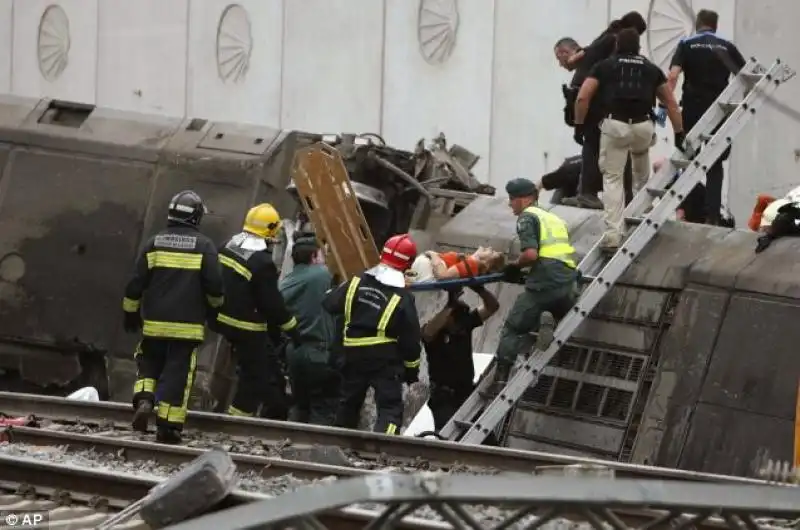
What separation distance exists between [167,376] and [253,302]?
3.57 ft

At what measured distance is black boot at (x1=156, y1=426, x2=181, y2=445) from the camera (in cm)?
944

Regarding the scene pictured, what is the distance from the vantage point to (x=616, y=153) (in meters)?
10.7

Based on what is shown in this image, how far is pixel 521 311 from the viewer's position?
9.98 metres

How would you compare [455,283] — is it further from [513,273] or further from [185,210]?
[185,210]

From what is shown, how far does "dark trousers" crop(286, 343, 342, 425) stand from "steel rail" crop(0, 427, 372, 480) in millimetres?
2116

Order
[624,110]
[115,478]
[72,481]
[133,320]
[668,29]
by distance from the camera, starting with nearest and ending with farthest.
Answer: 1. [115,478]
2. [72,481]
3. [133,320]
4. [624,110]
5. [668,29]

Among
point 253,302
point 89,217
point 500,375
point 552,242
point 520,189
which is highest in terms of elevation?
point 520,189

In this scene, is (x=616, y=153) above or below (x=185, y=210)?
above

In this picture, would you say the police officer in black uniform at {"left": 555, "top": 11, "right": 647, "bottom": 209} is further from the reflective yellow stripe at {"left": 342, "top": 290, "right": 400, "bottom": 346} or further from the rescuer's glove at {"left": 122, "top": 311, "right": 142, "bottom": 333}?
the rescuer's glove at {"left": 122, "top": 311, "right": 142, "bottom": 333}

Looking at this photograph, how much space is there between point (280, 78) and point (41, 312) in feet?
33.6

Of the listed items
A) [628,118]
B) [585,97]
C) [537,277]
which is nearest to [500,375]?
[537,277]

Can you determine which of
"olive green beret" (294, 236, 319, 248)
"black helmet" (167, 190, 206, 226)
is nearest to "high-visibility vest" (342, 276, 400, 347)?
"black helmet" (167, 190, 206, 226)

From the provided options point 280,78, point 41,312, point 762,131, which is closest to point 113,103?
point 280,78

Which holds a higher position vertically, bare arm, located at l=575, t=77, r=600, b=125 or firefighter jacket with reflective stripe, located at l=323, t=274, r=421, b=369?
bare arm, located at l=575, t=77, r=600, b=125
